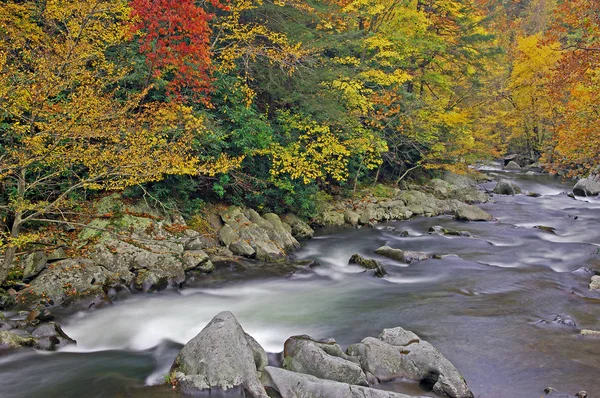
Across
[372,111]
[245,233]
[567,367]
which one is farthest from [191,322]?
[372,111]

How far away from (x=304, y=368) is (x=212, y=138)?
7769 mm

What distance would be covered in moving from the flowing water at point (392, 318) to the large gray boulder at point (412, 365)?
0.94ft

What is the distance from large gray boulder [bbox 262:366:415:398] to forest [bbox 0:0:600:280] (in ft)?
15.5

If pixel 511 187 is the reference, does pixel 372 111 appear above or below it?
above

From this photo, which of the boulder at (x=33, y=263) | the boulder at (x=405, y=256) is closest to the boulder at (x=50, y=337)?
the boulder at (x=33, y=263)

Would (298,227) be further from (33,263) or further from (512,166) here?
(512,166)

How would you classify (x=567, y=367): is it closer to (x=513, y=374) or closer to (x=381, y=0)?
(x=513, y=374)

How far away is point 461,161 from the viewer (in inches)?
993

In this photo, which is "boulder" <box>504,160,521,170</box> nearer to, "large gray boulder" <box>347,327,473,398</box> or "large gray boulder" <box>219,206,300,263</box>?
"large gray boulder" <box>219,206,300,263</box>

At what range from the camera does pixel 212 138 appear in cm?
1209

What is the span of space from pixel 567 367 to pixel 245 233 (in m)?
8.36

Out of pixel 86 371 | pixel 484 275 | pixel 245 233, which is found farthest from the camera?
pixel 245 233

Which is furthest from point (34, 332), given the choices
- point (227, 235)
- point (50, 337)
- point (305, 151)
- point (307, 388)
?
point (305, 151)

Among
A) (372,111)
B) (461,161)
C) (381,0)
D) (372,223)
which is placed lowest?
Result: (372,223)
